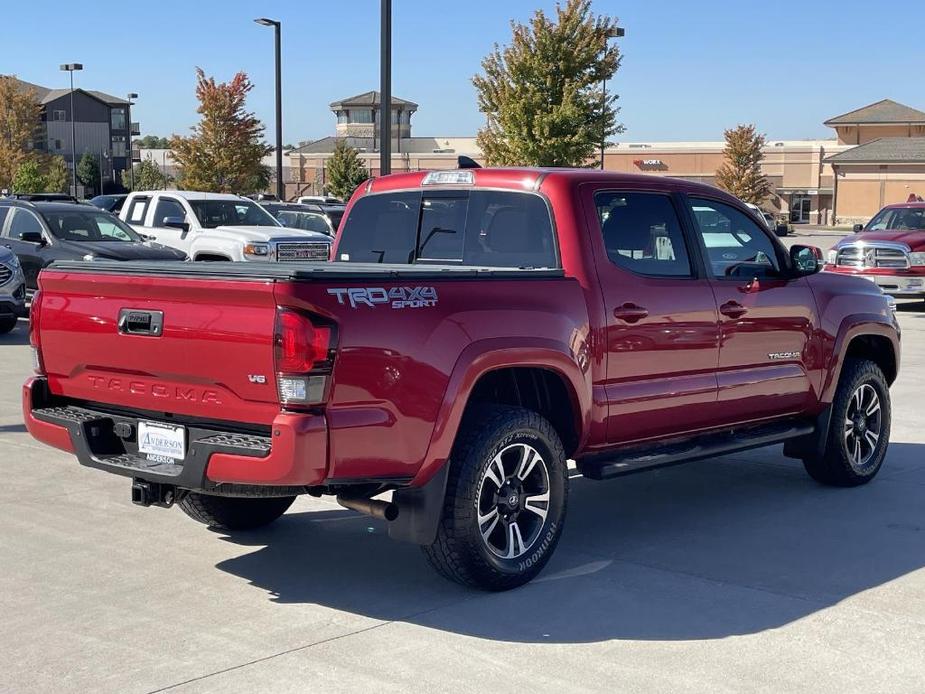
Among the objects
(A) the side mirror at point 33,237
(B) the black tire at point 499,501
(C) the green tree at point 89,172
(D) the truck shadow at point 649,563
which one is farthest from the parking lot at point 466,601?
(C) the green tree at point 89,172

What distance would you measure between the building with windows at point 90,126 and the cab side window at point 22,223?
8704 cm

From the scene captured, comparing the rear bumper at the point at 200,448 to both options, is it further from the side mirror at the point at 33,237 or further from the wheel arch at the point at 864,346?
the side mirror at the point at 33,237

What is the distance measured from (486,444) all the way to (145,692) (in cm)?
184

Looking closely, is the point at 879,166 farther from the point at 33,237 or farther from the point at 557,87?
the point at 33,237

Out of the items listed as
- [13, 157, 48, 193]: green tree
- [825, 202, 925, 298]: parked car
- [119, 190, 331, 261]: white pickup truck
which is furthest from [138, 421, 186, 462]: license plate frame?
[13, 157, 48, 193]: green tree

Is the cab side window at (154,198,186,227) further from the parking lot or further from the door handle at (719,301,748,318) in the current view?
the door handle at (719,301,748,318)

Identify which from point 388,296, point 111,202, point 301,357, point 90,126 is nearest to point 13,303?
point 388,296

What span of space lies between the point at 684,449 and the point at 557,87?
30308 millimetres

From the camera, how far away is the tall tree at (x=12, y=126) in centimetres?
7475

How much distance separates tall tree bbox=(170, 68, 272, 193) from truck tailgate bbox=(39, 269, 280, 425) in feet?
133

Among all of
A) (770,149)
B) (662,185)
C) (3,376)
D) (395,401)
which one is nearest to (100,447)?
(395,401)

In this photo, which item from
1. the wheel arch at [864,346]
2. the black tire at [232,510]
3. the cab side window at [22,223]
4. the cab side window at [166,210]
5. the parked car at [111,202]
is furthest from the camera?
the parked car at [111,202]

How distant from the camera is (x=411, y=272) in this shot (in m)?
5.18

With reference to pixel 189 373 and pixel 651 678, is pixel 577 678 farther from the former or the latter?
pixel 189 373
